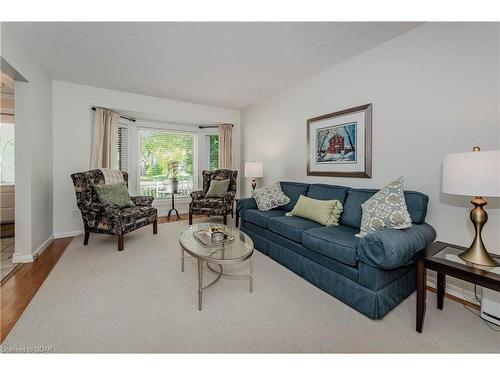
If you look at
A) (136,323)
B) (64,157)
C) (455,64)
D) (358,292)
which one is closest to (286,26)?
(455,64)

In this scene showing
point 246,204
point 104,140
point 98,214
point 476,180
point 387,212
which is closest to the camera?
point 476,180

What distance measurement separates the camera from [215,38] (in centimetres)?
229

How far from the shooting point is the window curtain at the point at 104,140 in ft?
12.5

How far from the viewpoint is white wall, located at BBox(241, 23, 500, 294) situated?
1780 millimetres

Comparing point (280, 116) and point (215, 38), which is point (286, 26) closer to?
point (215, 38)

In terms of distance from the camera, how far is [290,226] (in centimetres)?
242

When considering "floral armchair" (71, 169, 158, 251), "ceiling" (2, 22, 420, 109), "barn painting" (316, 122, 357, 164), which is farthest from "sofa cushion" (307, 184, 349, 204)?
"floral armchair" (71, 169, 158, 251)

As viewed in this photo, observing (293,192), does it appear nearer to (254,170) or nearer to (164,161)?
(254,170)

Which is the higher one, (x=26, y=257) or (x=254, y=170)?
(x=254, y=170)

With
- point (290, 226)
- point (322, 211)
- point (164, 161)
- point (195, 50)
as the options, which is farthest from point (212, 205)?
point (195, 50)

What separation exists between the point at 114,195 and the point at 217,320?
2.56 meters

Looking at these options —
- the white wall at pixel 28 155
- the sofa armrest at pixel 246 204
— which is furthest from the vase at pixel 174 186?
the white wall at pixel 28 155

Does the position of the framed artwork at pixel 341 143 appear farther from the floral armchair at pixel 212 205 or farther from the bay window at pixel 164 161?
the bay window at pixel 164 161

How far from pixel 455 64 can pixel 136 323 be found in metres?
3.27
